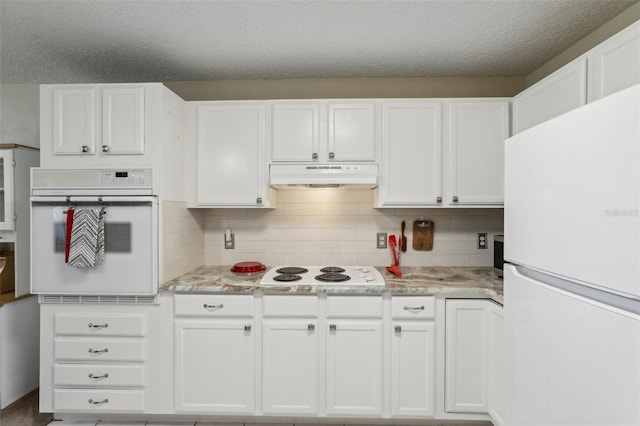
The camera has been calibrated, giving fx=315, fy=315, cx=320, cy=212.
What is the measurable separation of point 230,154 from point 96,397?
1.78 metres

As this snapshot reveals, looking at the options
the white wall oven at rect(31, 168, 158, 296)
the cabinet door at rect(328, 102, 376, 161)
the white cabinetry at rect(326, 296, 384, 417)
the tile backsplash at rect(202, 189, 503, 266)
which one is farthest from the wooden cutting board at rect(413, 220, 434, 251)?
the white wall oven at rect(31, 168, 158, 296)

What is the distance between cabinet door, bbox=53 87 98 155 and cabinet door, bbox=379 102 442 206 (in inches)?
75.7

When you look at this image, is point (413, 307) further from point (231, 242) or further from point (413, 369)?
point (231, 242)

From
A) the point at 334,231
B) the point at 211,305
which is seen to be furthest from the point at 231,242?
the point at 334,231

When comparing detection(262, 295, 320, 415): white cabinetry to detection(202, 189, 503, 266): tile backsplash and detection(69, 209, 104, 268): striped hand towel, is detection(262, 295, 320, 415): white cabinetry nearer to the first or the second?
detection(202, 189, 503, 266): tile backsplash

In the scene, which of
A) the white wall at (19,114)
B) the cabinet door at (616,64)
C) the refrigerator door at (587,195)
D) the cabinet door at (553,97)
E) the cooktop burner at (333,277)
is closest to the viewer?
the refrigerator door at (587,195)

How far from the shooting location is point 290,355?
6.40 feet

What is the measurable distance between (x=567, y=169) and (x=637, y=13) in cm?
157

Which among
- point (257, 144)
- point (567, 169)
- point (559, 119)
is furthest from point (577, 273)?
point (257, 144)

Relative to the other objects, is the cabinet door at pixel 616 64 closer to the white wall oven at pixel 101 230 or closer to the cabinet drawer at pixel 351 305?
the cabinet drawer at pixel 351 305

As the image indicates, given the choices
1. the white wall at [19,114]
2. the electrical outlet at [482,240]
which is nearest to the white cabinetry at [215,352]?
the electrical outlet at [482,240]

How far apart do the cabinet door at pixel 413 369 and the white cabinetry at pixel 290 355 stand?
0.49 m

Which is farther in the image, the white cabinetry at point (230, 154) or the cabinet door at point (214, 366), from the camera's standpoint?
the white cabinetry at point (230, 154)

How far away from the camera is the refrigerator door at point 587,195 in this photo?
696 mm
